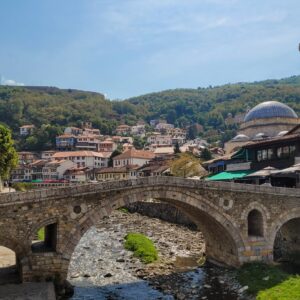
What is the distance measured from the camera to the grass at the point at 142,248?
93.1 ft

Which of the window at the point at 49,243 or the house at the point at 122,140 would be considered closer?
the window at the point at 49,243

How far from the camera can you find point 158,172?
73.4 meters

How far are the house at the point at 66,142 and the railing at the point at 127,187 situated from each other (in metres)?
106

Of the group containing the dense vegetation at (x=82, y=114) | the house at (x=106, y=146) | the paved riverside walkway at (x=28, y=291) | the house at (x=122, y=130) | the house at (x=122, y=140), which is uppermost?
the dense vegetation at (x=82, y=114)

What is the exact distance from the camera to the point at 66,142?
127m

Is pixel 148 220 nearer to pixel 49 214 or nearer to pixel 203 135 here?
pixel 49 214

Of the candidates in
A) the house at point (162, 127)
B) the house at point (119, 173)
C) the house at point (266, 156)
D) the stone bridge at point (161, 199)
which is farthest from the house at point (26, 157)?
the stone bridge at point (161, 199)

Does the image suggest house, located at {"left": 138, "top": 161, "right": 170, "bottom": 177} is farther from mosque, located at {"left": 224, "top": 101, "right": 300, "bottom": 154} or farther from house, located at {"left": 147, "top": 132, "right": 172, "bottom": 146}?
house, located at {"left": 147, "top": 132, "right": 172, "bottom": 146}

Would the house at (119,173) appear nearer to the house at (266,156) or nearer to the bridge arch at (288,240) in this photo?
the house at (266,156)

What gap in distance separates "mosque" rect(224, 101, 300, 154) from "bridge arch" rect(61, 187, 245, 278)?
124 feet

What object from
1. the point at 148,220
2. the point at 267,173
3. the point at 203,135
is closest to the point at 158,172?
the point at 148,220

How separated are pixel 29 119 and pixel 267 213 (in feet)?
470

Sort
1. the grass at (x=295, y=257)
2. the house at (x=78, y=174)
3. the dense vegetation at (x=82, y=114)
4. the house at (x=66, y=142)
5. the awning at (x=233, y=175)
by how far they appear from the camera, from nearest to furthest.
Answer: the grass at (x=295, y=257)
the awning at (x=233, y=175)
the house at (x=78, y=174)
the house at (x=66, y=142)
the dense vegetation at (x=82, y=114)

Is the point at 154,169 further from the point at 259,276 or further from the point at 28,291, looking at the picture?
the point at 28,291
